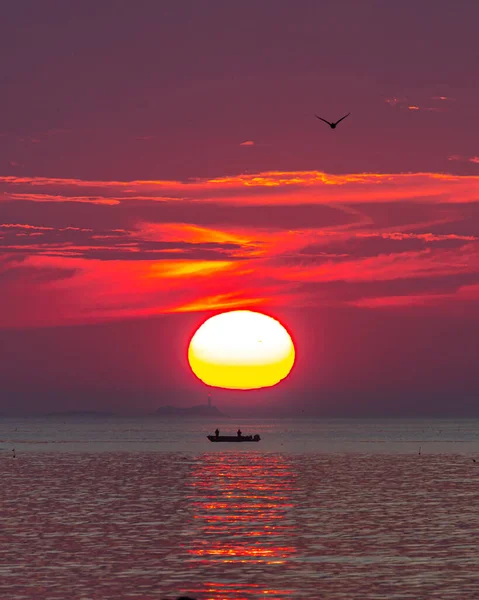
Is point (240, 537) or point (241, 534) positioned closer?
point (240, 537)

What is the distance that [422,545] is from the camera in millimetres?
67625

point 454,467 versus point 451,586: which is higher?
point 454,467

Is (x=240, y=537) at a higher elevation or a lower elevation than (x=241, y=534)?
lower

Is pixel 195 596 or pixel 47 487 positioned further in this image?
pixel 47 487

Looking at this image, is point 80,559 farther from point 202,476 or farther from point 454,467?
point 454,467

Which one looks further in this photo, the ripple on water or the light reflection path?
the light reflection path

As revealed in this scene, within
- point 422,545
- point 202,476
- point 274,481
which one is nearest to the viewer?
point 422,545

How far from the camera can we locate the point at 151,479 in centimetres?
13412

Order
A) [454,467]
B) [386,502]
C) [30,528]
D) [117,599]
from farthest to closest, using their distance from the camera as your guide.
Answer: [454,467] < [386,502] < [30,528] < [117,599]

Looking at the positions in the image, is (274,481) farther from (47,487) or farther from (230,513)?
(230,513)

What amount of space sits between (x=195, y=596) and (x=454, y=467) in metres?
120

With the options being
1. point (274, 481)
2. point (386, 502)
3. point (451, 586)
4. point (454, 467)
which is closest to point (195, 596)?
point (451, 586)

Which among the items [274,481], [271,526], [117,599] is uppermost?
[274,481]

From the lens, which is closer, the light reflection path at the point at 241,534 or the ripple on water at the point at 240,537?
the ripple on water at the point at 240,537
